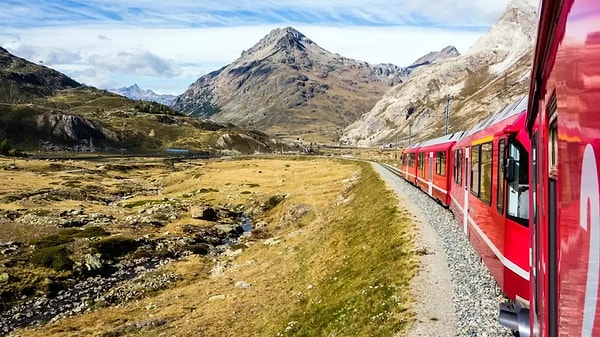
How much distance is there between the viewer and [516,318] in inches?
448

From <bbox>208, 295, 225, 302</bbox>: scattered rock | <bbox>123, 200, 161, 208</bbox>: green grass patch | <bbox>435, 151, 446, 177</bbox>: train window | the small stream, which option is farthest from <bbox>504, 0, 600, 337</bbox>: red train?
<bbox>123, 200, 161, 208</bbox>: green grass patch

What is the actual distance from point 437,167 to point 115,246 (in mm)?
32205

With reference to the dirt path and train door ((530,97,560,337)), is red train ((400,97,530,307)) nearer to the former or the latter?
the dirt path

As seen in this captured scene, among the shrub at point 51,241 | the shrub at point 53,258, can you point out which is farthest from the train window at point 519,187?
the shrub at point 51,241

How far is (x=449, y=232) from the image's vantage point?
29047 mm

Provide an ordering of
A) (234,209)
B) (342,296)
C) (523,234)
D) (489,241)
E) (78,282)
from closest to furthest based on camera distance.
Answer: (523,234)
(489,241)
(342,296)
(78,282)
(234,209)

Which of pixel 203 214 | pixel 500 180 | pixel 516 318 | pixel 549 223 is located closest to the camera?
pixel 549 223

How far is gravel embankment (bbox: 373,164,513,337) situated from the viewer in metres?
16.0

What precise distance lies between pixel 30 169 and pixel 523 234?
5308 inches

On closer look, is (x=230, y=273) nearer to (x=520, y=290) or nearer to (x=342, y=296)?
(x=342, y=296)

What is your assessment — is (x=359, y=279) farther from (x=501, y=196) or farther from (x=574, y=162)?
(x=574, y=162)

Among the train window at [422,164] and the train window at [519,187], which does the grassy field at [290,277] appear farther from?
the train window at [519,187]

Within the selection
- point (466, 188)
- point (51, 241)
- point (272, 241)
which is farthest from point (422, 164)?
point (51, 241)

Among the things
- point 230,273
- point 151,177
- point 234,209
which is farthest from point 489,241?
point 151,177
